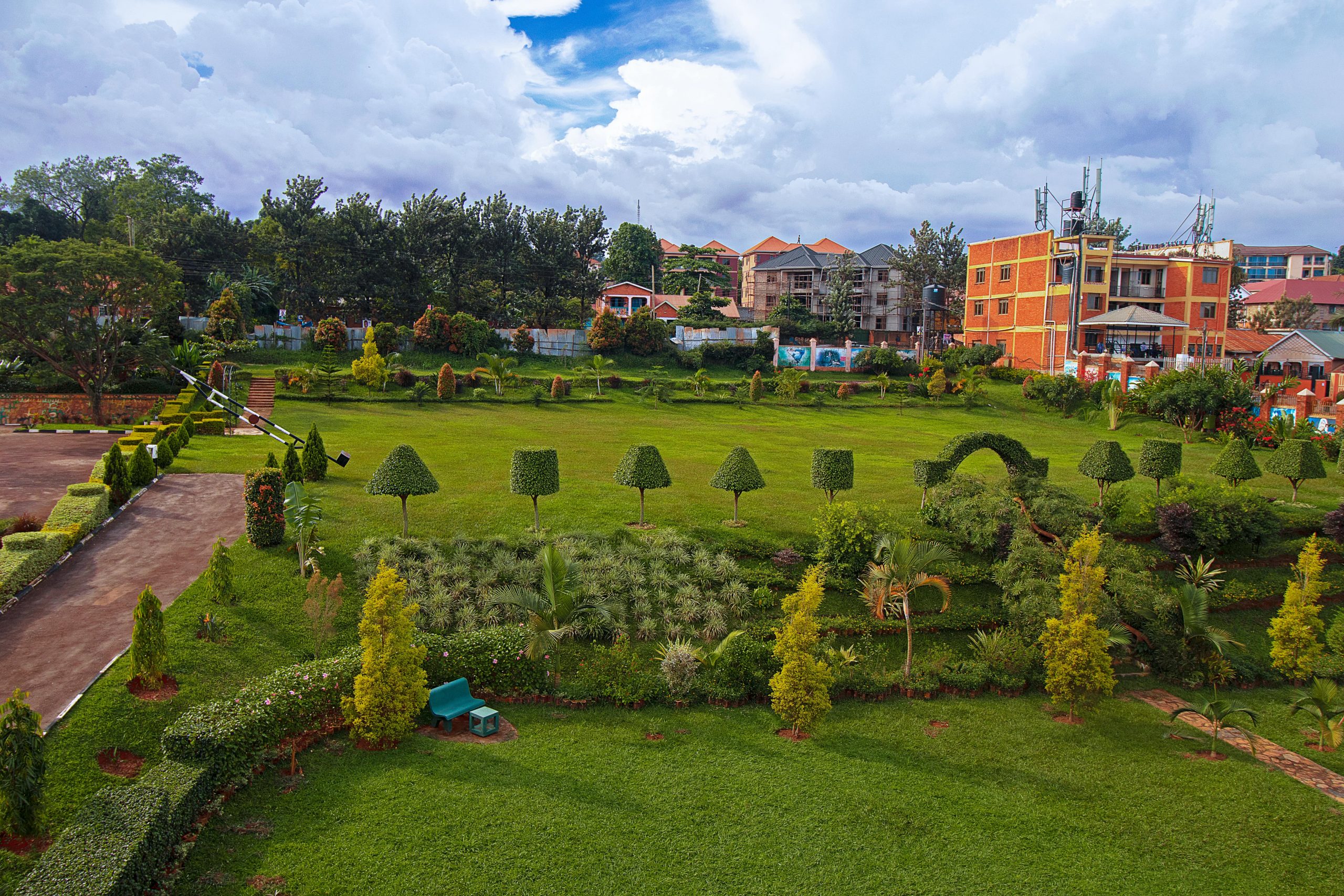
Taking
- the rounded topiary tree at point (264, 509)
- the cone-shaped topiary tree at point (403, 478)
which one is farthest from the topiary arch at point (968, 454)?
the rounded topiary tree at point (264, 509)

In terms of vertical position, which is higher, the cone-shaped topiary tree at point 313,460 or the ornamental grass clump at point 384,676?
the cone-shaped topiary tree at point 313,460

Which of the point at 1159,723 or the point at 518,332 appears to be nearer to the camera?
the point at 1159,723

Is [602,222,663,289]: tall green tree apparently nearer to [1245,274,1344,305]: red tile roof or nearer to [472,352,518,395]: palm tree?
[472,352,518,395]: palm tree

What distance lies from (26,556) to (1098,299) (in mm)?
55577

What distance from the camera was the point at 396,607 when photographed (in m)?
12.2

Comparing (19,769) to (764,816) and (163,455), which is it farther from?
(163,455)

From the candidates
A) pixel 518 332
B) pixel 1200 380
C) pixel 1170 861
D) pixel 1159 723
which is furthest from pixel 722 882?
pixel 518 332

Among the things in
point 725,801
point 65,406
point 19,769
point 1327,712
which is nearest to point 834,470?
point 1327,712

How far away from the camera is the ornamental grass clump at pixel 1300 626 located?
1590 cm

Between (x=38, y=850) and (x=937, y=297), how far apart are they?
72.0m

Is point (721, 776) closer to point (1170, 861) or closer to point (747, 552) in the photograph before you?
point (1170, 861)

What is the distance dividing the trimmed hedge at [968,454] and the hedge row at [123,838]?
696 inches

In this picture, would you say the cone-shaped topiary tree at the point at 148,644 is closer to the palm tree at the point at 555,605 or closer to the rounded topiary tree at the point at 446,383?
the palm tree at the point at 555,605

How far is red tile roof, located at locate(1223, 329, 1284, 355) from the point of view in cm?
5488
